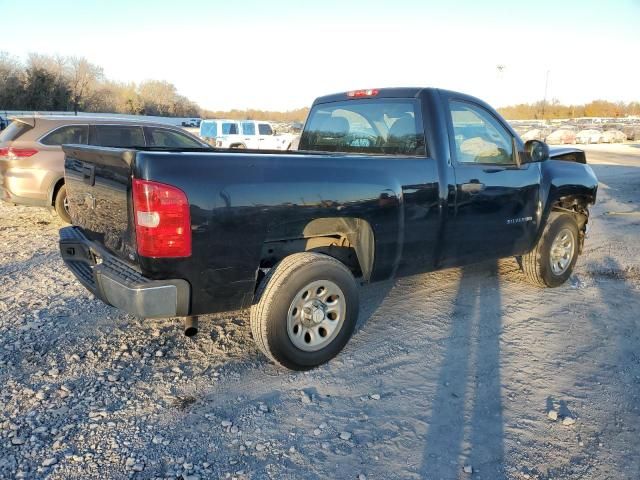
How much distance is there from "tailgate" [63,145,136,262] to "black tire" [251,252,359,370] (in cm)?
88

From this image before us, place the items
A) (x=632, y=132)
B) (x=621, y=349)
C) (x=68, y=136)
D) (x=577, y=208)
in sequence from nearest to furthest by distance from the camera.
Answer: (x=621, y=349) < (x=577, y=208) < (x=68, y=136) < (x=632, y=132)

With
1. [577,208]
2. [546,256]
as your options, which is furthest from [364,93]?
[577,208]

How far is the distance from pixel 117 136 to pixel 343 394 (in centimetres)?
699

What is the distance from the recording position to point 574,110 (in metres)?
100

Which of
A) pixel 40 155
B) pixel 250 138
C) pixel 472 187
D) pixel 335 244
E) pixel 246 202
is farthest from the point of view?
pixel 250 138

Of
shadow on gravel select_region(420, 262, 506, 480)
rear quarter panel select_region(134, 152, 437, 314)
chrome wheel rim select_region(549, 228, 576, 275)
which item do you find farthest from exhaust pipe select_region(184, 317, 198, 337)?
chrome wheel rim select_region(549, 228, 576, 275)

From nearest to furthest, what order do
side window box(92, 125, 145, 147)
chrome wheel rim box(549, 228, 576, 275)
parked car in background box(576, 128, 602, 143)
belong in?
chrome wheel rim box(549, 228, 576, 275)
side window box(92, 125, 145, 147)
parked car in background box(576, 128, 602, 143)

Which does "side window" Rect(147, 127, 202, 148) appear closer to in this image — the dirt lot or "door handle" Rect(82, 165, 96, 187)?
the dirt lot

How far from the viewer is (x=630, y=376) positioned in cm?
375

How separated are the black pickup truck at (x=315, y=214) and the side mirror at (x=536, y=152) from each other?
13mm

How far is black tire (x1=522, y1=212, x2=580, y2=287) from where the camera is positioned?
5.44 metres

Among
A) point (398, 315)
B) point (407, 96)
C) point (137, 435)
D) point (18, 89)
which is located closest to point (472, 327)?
point (398, 315)

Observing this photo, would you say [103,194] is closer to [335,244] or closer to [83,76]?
[335,244]

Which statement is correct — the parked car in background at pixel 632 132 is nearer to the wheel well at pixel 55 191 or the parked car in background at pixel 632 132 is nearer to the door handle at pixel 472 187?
the door handle at pixel 472 187
